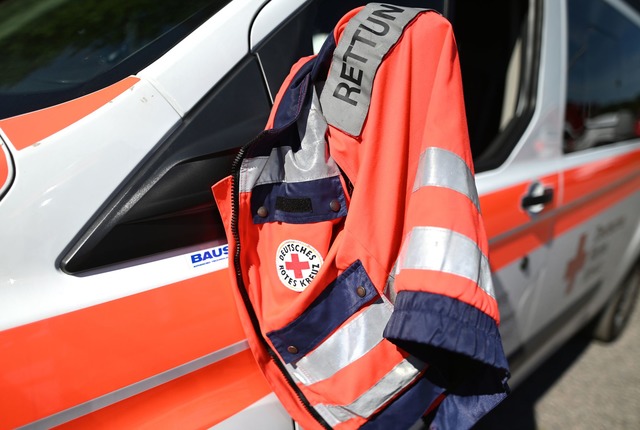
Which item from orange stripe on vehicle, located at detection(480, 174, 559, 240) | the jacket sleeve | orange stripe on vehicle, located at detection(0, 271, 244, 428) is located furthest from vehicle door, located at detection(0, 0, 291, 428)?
orange stripe on vehicle, located at detection(480, 174, 559, 240)

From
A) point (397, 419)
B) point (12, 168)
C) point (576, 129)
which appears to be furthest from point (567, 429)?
point (12, 168)

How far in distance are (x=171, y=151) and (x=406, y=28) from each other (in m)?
0.54

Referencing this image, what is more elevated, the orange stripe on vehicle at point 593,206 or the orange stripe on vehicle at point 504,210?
the orange stripe on vehicle at point 504,210

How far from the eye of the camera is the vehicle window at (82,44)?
1150 millimetres

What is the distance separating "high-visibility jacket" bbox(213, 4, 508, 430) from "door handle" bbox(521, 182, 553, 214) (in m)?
0.85

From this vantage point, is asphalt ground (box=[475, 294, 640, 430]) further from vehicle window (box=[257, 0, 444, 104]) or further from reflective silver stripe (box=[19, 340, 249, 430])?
vehicle window (box=[257, 0, 444, 104])

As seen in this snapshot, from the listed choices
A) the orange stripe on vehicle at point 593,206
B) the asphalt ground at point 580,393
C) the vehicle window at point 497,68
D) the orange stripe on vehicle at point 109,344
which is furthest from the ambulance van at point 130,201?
the asphalt ground at point 580,393

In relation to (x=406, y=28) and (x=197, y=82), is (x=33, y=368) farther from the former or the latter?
(x=406, y=28)

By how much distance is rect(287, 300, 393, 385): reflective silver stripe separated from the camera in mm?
1127

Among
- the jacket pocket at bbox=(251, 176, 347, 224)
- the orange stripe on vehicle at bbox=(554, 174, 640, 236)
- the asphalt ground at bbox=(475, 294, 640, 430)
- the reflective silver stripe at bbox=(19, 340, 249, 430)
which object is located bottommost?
the asphalt ground at bbox=(475, 294, 640, 430)

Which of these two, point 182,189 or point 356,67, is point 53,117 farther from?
point 356,67

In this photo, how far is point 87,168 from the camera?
3.19ft

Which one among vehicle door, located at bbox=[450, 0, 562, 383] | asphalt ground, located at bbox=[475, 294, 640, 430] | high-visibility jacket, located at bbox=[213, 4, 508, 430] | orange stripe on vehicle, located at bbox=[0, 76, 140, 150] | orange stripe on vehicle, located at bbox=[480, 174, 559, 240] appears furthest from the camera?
asphalt ground, located at bbox=[475, 294, 640, 430]

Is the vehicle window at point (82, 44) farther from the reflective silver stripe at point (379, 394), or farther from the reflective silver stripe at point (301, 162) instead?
the reflective silver stripe at point (379, 394)
